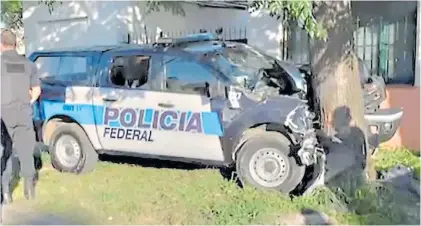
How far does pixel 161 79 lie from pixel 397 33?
14.6 feet

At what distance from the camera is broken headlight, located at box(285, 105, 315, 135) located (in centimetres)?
738

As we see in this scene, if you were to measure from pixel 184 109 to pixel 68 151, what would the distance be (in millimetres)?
1965

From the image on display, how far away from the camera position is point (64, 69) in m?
9.28

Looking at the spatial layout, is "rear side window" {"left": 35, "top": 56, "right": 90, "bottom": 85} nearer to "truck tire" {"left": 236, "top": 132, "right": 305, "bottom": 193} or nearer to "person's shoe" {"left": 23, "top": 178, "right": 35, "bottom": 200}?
"person's shoe" {"left": 23, "top": 178, "right": 35, "bottom": 200}

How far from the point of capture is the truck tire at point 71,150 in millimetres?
8945

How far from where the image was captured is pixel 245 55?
28.1ft

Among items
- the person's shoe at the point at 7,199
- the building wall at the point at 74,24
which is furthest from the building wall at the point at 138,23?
the person's shoe at the point at 7,199

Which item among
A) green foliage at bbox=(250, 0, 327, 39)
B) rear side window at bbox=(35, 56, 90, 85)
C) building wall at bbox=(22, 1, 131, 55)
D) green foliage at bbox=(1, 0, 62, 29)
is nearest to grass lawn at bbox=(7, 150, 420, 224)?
rear side window at bbox=(35, 56, 90, 85)

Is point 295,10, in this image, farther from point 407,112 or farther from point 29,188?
point 407,112

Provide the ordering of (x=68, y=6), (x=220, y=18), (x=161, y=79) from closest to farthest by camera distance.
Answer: (x=161, y=79) < (x=220, y=18) < (x=68, y=6)

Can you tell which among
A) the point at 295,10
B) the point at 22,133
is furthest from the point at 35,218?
the point at 295,10

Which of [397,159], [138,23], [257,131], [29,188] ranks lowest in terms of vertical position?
[397,159]

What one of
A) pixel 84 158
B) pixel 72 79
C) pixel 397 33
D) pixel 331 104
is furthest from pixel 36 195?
pixel 397 33

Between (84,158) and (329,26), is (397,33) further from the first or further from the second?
(84,158)
